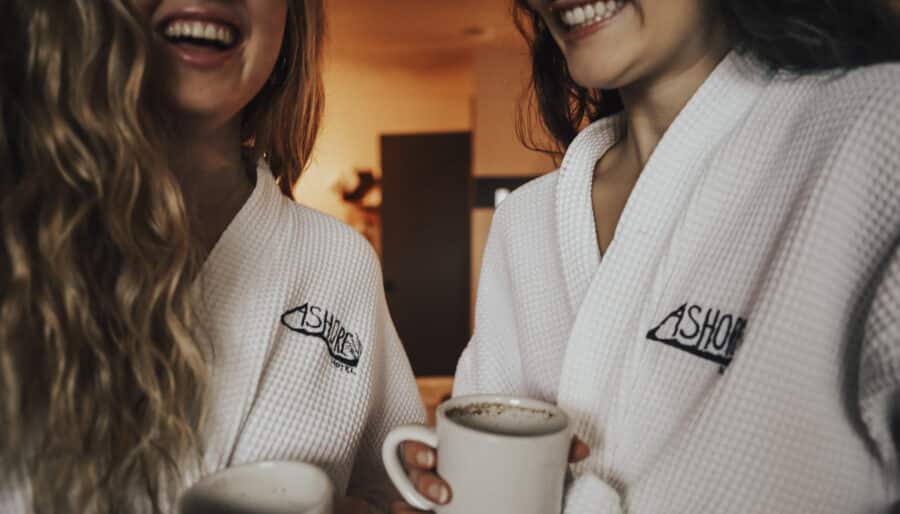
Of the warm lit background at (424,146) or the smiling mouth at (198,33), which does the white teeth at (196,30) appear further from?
the warm lit background at (424,146)

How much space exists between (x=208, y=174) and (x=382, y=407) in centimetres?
43

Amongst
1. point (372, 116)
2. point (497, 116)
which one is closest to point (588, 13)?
point (497, 116)

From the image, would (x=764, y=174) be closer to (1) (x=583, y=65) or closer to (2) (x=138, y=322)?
(1) (x=583, y=65)

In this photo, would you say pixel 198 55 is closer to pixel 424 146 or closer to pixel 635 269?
pixel 635 269

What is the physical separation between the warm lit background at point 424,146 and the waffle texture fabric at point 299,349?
259 cm

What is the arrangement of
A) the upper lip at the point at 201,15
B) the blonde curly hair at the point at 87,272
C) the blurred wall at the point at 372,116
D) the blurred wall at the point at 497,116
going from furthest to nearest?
the blurred wall at the point at 372,116 → the blurred wall at the point at 497,116 → the upper lip at the point at 201,15 → the blonde curly hair at the point at 87,272

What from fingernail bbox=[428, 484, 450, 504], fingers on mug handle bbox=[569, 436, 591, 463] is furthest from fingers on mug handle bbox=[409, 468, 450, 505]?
fingers on mug handle bbox=[569, 436, 591, 463]

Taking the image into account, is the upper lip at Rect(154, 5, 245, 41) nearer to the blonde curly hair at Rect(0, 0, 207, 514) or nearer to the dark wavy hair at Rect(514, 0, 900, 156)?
the blonde curly hair at Rect(0, 0, 207, 514)

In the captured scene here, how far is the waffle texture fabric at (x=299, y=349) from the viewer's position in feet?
2.29

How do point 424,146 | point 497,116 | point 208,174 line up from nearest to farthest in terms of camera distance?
1. point 208,174
2. point 497,116
3. point 424,146

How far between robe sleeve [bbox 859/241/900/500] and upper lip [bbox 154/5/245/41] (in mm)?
732

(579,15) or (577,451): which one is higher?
(579,15)

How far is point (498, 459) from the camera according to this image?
1.52 ft

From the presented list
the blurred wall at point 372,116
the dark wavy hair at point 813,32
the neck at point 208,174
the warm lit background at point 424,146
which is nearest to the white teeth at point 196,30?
the neck at point 208,174
